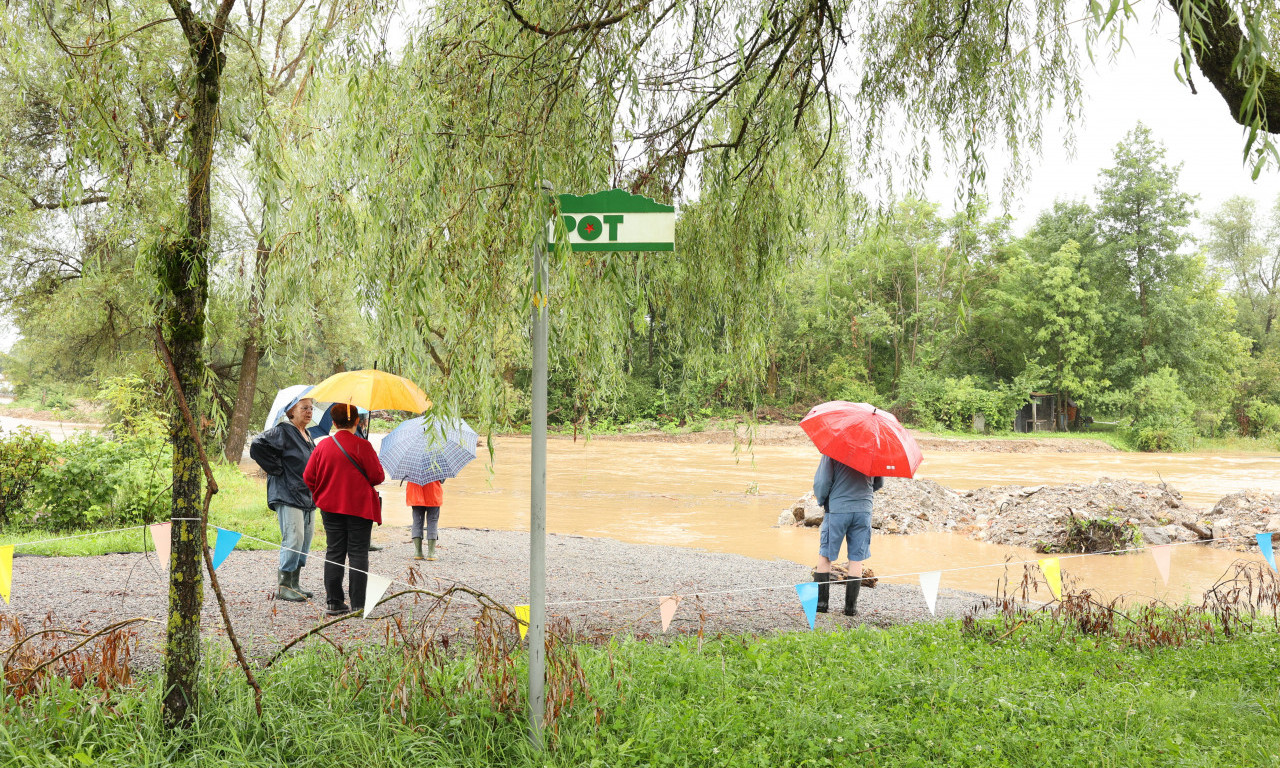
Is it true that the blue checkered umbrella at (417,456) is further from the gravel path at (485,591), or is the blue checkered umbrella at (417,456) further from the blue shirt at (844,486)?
the blue shirt at (844,486)

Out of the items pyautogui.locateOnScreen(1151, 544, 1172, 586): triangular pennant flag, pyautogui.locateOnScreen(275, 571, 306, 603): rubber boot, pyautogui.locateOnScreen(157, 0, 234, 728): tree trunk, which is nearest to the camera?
pyautogui.locateOnScreen(157, 0, 234, 728): tree trunk

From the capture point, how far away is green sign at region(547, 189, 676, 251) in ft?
10.2

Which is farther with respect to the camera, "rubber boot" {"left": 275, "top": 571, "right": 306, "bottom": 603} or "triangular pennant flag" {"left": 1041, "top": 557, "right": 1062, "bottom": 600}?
"rubber boot" {"left": 275, "top": 571, "right": 306, "bottom": 603}

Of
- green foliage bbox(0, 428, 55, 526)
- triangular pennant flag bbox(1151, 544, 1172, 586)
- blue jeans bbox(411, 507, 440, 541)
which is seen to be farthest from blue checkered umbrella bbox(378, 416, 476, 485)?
triangular pennant flag bbox(1151, 544, 1172, 586)

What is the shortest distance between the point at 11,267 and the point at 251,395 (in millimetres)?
4725

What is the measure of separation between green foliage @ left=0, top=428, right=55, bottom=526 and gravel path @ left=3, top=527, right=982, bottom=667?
2079mm

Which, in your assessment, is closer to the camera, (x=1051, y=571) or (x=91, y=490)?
(x=1051, y=571)

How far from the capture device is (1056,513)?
475 inches

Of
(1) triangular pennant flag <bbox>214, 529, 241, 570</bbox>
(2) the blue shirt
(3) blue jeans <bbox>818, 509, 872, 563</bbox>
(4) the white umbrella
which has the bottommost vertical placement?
(3) blue jeans <bbox>818, 509, 872, 563</bbox>

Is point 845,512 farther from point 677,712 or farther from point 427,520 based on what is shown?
point 427,520

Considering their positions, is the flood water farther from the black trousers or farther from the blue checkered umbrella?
the black trousers

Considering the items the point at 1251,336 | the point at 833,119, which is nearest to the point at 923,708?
the point at 833,119

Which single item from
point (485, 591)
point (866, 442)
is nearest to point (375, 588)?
point (485, 591)

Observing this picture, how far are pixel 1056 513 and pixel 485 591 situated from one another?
926 centimetres
